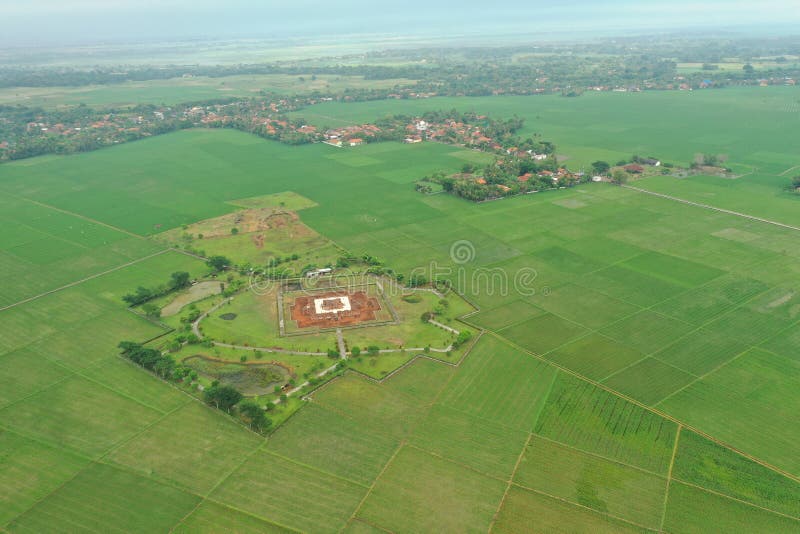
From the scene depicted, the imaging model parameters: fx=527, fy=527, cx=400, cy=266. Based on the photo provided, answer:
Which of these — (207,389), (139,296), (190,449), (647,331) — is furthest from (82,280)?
(647,331)

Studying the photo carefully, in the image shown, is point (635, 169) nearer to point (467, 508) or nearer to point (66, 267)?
point (467, 508)

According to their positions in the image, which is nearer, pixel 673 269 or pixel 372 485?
pixel 372 485

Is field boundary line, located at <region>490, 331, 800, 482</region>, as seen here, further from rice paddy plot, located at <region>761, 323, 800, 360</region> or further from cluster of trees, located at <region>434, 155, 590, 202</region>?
cluster of trees, located at <region>434, 155, 590, 202</region>

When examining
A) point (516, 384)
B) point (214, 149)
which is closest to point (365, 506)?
point (516, 384)

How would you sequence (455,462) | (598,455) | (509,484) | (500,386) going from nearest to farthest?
1. (509,484)
2. (455,462)
3. (598,455)
4. (500,386)

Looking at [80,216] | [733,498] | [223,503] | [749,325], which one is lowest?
[733,498]

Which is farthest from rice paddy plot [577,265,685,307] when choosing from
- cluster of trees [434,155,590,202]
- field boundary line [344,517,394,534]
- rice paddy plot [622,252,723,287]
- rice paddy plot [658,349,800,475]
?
field boundary line [344,517,394,534]

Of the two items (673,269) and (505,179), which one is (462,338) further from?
(505,179)
